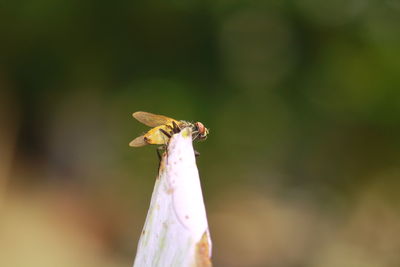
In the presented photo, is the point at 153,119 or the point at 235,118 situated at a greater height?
the point at 235,118

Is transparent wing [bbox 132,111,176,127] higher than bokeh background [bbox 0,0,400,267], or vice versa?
bokeh background [bbox 0,0,400,267]

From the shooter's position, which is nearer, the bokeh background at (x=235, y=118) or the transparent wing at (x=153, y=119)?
the transparent wing at (x=153, y=119)

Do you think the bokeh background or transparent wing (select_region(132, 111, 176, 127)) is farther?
the bokeh background

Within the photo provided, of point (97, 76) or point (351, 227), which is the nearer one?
point (351, 227)

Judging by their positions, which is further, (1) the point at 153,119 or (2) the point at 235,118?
(2) the point at 235,118

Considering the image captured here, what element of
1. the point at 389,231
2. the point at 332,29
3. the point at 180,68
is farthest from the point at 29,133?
the point at 389,231

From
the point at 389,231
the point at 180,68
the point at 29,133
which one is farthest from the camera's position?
the point at 29,133

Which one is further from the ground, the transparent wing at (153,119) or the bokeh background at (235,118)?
the bokeh background at (235,118)

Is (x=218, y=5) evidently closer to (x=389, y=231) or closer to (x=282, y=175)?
(x=282, y=175)
